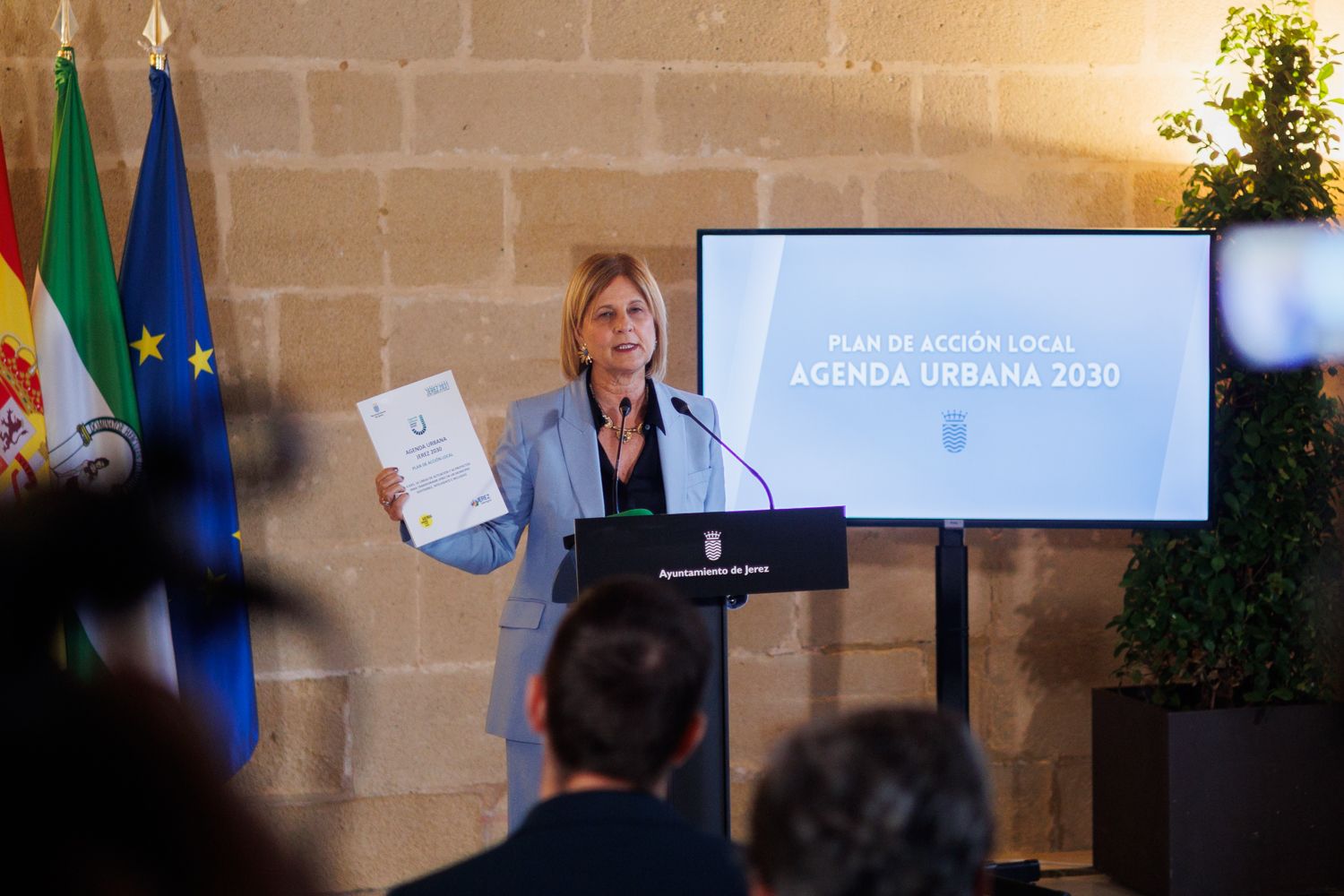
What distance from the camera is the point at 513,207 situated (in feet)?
13.2

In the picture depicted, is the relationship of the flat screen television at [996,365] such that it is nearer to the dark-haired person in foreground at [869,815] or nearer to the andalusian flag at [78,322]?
A: the andalusian flag at [78,322]

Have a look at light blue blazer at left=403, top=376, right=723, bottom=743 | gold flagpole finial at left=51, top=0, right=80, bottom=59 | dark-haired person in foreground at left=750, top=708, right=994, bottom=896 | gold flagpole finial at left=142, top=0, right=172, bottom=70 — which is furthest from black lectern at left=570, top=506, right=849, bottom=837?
gold flagpole finial at left=51, top=0, right=80, bottom=59

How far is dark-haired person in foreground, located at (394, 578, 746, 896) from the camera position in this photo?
1216 millimetres

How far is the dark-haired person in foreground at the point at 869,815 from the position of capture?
82 cm

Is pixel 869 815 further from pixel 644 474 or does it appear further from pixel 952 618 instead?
pixel 952 618

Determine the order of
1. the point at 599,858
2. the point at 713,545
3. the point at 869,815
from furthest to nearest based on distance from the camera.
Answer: the point at 713,545
the point at 599,858
the point at 869,815

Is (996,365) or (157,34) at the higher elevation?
(157,34)

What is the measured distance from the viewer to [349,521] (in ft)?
13.1

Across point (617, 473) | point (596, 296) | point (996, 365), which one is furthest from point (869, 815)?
point (996, 365)

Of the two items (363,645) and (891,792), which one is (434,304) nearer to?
(363,645)

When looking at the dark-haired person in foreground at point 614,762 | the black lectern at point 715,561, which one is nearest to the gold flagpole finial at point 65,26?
the black lectern at point 715,561

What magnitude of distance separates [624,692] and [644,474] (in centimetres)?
186

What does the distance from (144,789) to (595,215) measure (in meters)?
3.71

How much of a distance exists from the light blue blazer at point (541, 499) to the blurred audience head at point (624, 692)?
166cm
